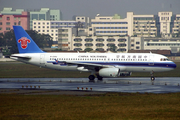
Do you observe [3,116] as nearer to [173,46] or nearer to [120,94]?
[120,94]

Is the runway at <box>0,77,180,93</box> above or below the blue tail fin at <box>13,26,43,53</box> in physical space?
below

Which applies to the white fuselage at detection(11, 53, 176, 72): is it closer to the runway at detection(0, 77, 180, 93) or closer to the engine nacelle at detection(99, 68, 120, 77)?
the engine nacelle at detection(99, 68, 120, 77)

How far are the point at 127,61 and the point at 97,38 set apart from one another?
5484 inches

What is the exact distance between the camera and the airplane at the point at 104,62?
49.4m

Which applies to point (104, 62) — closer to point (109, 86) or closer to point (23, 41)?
point (109, 86)

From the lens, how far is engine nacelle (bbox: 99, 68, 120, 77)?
47250mm

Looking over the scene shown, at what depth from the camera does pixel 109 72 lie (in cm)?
4756

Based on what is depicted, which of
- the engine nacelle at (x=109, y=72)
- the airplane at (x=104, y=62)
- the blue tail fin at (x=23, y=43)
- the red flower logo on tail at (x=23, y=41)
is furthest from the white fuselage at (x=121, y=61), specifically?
the engine nacelle at (x=109, y=72)

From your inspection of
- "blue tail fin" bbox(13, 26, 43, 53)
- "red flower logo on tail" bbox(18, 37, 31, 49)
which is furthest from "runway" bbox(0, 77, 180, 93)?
"red flower logo on tail" bbox(18, 37, 31, 49)

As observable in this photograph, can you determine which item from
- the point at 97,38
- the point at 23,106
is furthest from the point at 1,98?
the point at 97,38

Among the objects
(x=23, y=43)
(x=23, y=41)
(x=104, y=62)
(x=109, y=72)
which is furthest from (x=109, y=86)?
(x=23, y=41)

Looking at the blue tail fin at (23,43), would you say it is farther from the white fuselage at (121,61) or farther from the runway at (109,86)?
the runway at (109,86)

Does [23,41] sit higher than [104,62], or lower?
higher

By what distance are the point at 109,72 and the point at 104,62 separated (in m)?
4.05
